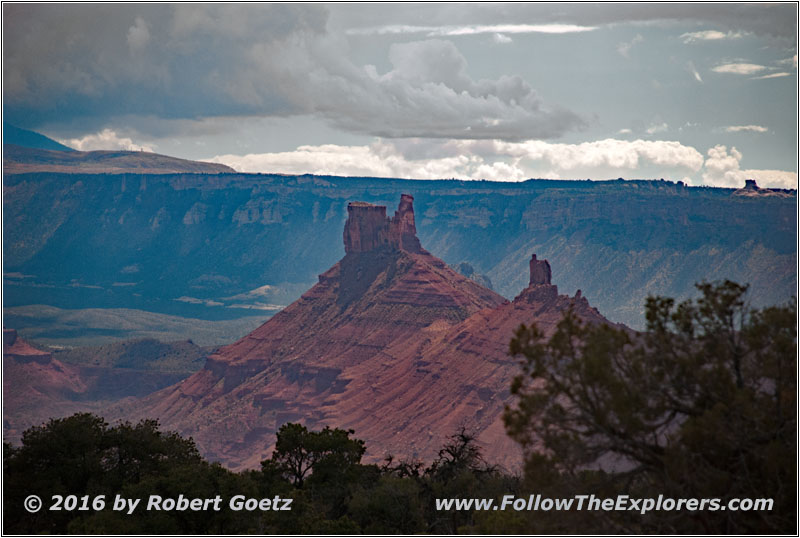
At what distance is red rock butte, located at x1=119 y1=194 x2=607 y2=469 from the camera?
11038cm

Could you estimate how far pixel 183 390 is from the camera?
15062cm

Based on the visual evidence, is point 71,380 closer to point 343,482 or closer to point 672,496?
point 343,482

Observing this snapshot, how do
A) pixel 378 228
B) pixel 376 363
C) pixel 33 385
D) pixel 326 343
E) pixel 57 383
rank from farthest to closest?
1. pixel 57 383
2. pixel 33 385
3. pixel 378 228
4. pixel 326 343
5. pixel 376 363

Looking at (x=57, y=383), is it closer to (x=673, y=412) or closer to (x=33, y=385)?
(x=33, y=385)

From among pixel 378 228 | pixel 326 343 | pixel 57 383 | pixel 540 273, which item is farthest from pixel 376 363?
pixel 57 383

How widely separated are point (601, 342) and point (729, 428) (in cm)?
414

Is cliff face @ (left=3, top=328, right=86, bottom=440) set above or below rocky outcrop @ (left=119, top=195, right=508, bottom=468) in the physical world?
below

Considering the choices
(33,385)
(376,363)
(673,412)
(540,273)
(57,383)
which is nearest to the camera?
(673,412)

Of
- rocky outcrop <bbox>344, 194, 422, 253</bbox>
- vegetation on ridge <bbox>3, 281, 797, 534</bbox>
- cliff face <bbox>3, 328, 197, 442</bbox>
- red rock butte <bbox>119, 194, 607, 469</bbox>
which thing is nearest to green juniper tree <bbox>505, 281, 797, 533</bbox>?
vegetation on ridge <bbox>3, 281, 797, 534</bbox>

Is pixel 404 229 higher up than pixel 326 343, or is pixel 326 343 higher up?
pixel 404 229

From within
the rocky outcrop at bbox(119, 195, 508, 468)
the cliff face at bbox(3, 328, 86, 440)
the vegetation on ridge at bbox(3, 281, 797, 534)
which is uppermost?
the vegetation on ridge at bbox(3, 281, 797, 534)

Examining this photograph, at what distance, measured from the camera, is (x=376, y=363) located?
447 feet

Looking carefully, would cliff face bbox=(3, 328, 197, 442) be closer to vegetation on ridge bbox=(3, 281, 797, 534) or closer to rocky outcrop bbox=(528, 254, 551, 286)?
rocky outcrop bbox=(528, 254, 551, 286)

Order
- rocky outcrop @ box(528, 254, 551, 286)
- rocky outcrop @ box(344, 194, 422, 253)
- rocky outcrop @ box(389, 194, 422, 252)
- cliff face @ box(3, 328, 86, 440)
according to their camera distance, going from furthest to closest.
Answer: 1. rocky outcrop @ box(344, 194, 422, 253)
2. rocky outcrop @ box(389, 194, 422, 252)
3. cliff face @ box(3, 328, 86, 440)
4. rocky outcrop @ box(528, 254, 551, 286)
